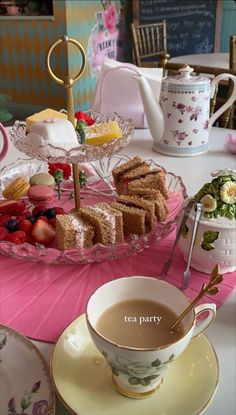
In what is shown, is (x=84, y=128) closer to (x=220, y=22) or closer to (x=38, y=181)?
(x=38, y=181)

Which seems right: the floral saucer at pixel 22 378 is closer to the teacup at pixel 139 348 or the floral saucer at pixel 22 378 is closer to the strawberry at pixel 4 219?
the teacup at pixel 139 348

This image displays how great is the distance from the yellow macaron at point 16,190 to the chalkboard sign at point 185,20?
3093 mm

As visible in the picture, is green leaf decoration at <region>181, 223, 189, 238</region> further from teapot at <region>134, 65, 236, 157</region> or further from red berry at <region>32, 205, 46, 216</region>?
teapot at <region>134, 65, 236, 157</region>

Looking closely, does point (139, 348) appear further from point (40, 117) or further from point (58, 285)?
point (40, 117)

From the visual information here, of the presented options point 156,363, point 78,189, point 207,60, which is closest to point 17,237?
point 78,189

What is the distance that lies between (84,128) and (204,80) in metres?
0.39

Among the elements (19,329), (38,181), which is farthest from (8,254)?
(38,181)

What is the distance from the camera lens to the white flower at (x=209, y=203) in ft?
2.13

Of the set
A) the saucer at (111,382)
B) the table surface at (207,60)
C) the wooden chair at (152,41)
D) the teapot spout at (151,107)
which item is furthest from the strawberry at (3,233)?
the wooden chair at (152,41)

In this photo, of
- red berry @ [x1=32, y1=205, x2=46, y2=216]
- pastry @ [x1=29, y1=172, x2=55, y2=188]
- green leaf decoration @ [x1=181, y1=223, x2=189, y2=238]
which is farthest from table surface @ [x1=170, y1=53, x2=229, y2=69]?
green leaf decoration @ [x1=181, y1=223, x2=189, y2=238]

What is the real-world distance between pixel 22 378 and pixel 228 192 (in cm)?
38

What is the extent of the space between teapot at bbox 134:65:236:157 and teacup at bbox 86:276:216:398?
673 mm

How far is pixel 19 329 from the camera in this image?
22.6 inches

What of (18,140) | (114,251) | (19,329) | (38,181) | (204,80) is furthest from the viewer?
(204,80)
